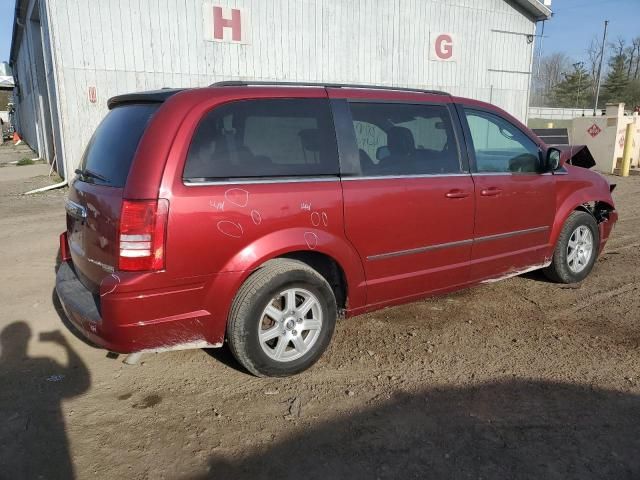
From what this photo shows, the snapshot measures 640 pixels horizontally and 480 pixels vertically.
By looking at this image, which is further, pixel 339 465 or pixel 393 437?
pixel 393 437

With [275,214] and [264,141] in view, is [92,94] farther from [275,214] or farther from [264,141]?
[275,214]

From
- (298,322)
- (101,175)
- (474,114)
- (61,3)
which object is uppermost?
(61,3)

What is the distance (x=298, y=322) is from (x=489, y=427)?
4.24 ft

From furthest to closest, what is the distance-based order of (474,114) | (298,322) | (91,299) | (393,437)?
(474,114) → (298,322) → (91,299) → (393,437)

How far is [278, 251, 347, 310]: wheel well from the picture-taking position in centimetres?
346

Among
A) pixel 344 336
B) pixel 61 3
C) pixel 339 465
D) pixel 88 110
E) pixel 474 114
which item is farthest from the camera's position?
pixel 88 110

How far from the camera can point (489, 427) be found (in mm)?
2859

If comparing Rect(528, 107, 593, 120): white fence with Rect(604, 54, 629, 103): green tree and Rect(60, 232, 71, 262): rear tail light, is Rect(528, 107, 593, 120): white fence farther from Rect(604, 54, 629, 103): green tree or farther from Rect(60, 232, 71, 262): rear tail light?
Rect(60, 232, 71, 262): rear tail light

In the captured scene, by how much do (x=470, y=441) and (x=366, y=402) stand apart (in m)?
0.65

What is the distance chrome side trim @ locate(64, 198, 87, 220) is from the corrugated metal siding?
8153 millimetres

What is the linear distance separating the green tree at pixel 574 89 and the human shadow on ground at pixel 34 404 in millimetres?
65546

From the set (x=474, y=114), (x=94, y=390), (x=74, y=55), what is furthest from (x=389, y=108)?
(x=74, y=55)

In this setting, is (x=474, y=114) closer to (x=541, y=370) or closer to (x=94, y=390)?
(x=541, y=370)

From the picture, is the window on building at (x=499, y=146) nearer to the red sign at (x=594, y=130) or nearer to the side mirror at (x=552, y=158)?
the side mirror at (x=552, y=158)
